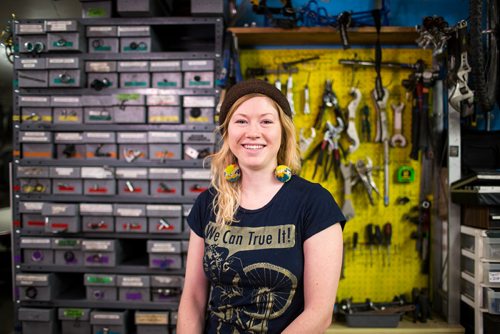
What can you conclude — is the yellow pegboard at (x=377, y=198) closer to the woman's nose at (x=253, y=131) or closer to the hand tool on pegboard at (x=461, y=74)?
the hand tool on pegboard at (x=461, y=74)

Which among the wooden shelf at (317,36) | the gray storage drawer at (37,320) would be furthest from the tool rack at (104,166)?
the wooden shelf at (317,36)

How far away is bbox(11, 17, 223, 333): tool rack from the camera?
7.52 feet

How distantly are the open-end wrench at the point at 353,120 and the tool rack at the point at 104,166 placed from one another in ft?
2.93

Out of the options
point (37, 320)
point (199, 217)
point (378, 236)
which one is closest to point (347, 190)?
point (378, 236)

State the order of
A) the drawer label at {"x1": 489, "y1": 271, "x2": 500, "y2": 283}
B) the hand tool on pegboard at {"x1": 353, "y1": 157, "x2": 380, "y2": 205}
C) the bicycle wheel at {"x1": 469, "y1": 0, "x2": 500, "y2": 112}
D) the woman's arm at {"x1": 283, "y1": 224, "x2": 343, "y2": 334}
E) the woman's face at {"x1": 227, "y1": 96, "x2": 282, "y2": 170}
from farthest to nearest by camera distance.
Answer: the hand tool on pegboard at {"x1": 353, "y1": 157, "x2": 380, "y2": 205} < the drawer label at {"x1": 489, "y1": 271, "x2": 500, "y2": 283} < the bicycle wheel at {"x1": 469, "y1": 0, "x2": 500, "y2": 112} < the woman's face at {"x1": 227, "y1": 96, "x2": 282, "y2": 170} < the woman's arm at {"x1": 283, "y1": 224, "x2": 343, "y2": 334}

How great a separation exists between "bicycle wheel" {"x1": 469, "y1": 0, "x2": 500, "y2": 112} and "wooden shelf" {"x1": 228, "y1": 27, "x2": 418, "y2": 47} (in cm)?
40

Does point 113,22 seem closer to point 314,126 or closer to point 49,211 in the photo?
point 49,211

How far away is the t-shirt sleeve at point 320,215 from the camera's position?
0.99 m

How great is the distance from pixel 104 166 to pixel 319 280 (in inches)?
68.6

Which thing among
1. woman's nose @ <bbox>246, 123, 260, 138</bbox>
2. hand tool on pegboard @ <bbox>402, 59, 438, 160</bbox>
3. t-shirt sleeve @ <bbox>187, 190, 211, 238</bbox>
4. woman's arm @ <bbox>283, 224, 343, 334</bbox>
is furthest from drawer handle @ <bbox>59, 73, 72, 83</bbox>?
hand tool on pegboard @ <bbox>402, 59, 438, 160</bbox>

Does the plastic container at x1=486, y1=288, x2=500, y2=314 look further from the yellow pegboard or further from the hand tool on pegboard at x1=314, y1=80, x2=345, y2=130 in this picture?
the hand tool on pegboard at x1=314, y1=80, x2=345, y2=130

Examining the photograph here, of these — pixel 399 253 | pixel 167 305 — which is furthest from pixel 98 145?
pixel 399 253

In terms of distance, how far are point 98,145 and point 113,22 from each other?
771mm

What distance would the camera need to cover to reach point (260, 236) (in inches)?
40.5
